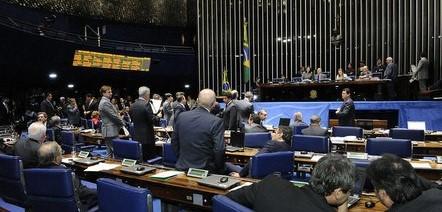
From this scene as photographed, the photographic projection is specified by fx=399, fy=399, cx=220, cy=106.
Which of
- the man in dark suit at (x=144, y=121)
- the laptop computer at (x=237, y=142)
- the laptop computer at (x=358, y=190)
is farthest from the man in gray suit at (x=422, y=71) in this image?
the laptop computer at (x=358, y=190)

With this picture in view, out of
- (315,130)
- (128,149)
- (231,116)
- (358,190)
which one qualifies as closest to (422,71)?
(231,116)

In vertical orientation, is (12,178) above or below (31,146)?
below

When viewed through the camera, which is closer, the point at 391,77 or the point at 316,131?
the point at 316,131

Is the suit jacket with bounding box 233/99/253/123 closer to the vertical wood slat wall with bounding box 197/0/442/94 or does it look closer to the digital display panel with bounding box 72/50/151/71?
the digital display panel with bounding box 72/50/151/71

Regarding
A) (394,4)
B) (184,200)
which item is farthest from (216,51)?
(184,200)

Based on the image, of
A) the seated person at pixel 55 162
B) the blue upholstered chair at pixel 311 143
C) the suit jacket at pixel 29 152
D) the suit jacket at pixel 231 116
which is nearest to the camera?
the seated person at pixel 55 162

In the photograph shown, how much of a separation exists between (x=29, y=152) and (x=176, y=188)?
1.94 meters

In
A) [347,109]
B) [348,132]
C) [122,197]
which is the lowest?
[122,197]

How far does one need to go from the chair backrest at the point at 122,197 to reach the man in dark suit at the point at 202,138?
3.91ft

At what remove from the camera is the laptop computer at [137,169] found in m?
3.59

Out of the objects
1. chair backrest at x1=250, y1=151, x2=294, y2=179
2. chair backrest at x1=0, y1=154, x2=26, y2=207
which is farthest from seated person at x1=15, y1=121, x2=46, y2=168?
chair backrest at x1=250, y1=151, x2=294, y2=179

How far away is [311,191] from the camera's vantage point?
6.46ft

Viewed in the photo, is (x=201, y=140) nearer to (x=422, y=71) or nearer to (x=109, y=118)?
(x=109, y=118)

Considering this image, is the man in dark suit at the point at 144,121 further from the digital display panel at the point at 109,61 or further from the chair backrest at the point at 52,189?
the digital display panel at the point at 109,61
